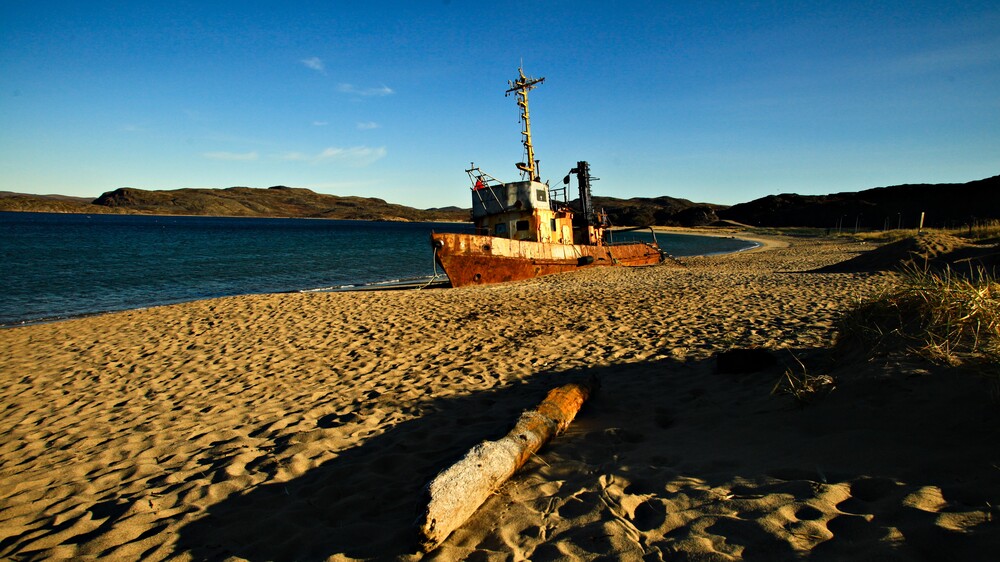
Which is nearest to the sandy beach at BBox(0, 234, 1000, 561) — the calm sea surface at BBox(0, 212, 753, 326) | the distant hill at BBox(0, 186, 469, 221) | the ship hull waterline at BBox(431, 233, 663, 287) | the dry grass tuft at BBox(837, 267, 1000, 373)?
the dry grass tuft at BBox(837, 267, 1000, 373)

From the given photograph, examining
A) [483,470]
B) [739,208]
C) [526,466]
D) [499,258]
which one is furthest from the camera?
[739,208]

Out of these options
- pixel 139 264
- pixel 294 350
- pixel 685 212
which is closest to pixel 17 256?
pixel 139 264

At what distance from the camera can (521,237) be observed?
1983cm

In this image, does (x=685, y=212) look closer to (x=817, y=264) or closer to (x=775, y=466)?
(x=817, y=264)

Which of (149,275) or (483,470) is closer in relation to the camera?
(483,470)

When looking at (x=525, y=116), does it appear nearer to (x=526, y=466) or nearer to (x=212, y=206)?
(x=526, y=466)

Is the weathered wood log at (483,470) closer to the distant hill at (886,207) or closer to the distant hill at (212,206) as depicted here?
the distant hill at (886,207)

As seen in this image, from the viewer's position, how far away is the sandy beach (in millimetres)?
2176

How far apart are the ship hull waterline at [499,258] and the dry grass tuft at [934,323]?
1321 cm

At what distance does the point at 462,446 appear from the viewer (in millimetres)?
3789

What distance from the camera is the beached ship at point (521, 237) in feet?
55.2

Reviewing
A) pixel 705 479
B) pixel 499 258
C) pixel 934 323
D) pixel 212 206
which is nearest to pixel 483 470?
pixel 705 479

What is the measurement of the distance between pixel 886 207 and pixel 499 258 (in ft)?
283

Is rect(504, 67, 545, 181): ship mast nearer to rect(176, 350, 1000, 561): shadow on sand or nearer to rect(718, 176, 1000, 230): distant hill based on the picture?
rect(176, 350, 1000, 561): shadow on sand
